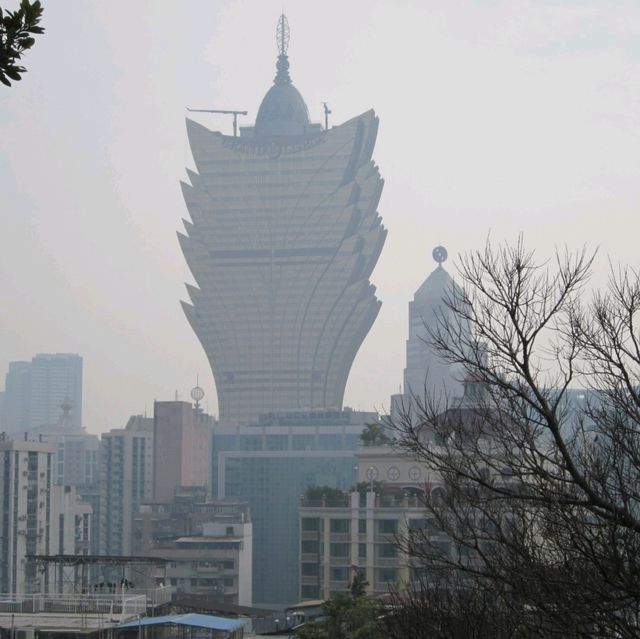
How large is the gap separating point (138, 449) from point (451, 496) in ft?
546

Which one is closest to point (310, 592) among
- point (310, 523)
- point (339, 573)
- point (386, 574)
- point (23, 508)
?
point (339, 573)

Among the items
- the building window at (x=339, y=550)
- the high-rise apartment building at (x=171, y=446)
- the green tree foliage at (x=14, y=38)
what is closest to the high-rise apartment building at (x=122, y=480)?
the high-rise apartment building at (x=171, y=446)

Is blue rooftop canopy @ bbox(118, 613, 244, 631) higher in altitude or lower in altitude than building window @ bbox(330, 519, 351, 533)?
lower

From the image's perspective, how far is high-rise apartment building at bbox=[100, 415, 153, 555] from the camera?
17325cm

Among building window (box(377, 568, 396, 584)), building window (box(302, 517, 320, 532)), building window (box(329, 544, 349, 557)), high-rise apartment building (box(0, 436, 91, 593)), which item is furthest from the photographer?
high-rise apartment building (box(0, 436, 91, 593))

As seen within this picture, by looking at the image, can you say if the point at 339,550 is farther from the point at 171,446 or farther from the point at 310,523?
the point at 171,446

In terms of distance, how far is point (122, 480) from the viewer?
176 metres

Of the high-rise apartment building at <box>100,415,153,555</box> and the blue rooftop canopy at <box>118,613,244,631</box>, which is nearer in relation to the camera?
the blue rooftop canopy at <box>118,613,244,631</box>

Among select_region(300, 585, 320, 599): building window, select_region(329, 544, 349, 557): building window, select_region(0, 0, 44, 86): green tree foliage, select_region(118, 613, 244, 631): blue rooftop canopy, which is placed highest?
select_region(0, 0, 44, 86): green tree foliage

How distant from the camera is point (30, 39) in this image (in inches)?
362

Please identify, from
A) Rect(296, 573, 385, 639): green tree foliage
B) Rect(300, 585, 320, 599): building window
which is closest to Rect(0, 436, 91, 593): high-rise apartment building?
Rect(300, 585, 320, 599): building window

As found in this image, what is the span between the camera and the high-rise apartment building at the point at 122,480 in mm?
173250

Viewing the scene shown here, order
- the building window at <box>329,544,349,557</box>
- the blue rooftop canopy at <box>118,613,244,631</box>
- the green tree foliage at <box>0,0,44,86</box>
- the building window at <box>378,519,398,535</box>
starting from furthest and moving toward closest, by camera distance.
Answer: the building window at <box>329,544,349,557</box>, the building window at <box>378,519,398,535</box>, the blue rooftop canopy at <box>118,613,244,631</box>, the green tree foliage at <box>0,0,44,86</box>

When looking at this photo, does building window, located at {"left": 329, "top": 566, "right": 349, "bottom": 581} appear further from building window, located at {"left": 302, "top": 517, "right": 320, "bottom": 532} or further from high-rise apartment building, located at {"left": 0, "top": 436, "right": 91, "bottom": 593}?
high-rise apartment building, located at {"left": 0, "top": 436, "right": 91, "bottom": 593}
